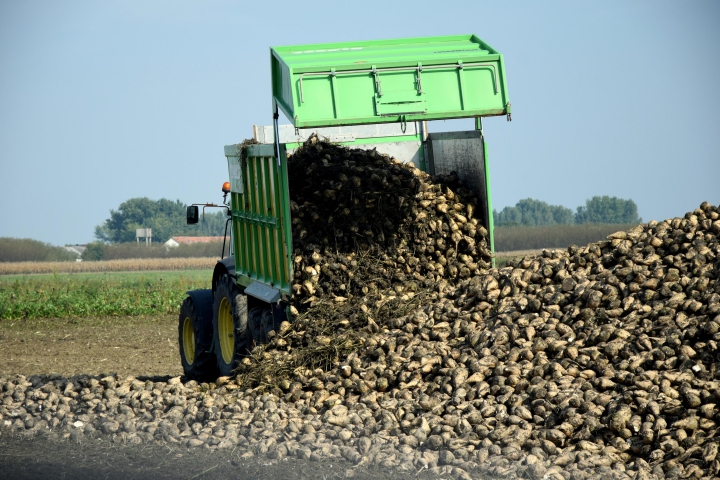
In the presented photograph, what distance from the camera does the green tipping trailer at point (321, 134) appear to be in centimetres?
812

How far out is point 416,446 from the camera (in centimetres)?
Result: 629

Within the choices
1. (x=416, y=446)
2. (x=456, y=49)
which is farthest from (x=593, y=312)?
(x=456, y=49)

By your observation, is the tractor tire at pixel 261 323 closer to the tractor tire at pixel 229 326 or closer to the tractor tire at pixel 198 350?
the tractor tire at pixel 229 326

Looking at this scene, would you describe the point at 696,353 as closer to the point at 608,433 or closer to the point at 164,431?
the point at 608,433

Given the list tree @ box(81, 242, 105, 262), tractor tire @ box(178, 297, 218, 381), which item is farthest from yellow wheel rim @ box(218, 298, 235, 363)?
tree @ box(81, 242, 105, 262)

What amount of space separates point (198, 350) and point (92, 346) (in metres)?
4.89

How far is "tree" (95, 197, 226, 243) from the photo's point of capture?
248ft

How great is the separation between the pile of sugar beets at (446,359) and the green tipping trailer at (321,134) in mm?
381

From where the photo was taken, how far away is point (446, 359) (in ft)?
24.3

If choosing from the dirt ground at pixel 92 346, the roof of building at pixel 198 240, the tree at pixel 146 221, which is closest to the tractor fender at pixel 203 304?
the dirt ground at pixel 92 346

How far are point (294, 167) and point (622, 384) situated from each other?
13.8ft

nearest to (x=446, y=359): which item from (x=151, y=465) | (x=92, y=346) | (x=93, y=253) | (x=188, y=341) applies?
(x=151, y=465)

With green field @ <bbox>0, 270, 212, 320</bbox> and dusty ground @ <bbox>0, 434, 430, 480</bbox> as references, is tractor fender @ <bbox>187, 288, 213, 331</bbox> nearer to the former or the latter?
dusty ground @ <bbox>0, 434, 430, 480</bbox>

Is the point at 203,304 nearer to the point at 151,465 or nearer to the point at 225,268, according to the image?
the point at 225,268
